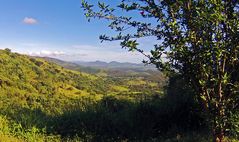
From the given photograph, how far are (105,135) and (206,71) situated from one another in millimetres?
8926

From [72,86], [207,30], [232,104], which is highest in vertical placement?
[207,30]

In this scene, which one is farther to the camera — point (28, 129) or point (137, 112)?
point (137, 112)

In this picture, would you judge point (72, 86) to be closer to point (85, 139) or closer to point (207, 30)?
point (85, 139)

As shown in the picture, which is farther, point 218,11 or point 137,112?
point 137,112

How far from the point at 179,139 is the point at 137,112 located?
5277 millimetres

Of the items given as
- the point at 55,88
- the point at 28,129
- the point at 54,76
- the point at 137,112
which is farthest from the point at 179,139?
the point at 54,76

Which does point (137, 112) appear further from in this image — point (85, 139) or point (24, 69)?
point (24, 69)

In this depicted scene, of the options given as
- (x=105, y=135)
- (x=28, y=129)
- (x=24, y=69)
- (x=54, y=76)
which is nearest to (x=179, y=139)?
(x=105, y=135)

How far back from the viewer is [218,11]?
24.0 feet

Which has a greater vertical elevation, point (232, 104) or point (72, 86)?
point (232, 104)

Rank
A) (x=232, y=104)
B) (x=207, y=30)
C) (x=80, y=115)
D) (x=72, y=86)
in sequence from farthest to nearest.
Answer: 1. (x=72, y=86)
2. (x=80, y=115)
3. (x=232, y=104)
4. (x=207, y=30)

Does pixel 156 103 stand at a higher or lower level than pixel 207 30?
lower

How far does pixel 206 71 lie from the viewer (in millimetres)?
8234

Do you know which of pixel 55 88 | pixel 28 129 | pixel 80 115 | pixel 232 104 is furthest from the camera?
pixel 55 88
